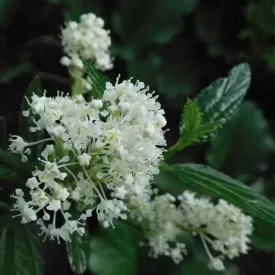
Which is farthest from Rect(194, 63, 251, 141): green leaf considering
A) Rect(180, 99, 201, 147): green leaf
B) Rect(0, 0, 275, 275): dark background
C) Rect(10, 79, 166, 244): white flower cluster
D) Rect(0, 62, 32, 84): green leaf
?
Rect(0, 62, 32, 84): green leaf

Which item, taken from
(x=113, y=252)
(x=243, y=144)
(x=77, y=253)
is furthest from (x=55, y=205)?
(x=243, y=144)

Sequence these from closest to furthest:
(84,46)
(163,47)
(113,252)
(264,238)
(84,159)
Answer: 1. (84,159)
2. (84,46)
3. (113,252)
4. (264,238)
5. (163,47)

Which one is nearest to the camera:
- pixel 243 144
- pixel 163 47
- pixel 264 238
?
pixel 264 238

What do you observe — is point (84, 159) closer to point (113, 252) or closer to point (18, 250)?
point (18, 250)

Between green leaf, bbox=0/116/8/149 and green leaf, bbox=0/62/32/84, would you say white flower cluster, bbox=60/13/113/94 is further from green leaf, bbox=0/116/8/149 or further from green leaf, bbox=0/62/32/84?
green leaf, bbox=0/62/32/84

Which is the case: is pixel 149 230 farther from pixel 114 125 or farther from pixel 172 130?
pixel 172 130

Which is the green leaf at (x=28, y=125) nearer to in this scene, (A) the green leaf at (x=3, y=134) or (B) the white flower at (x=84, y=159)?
(A) the green leaf at (x=3, y=134)
